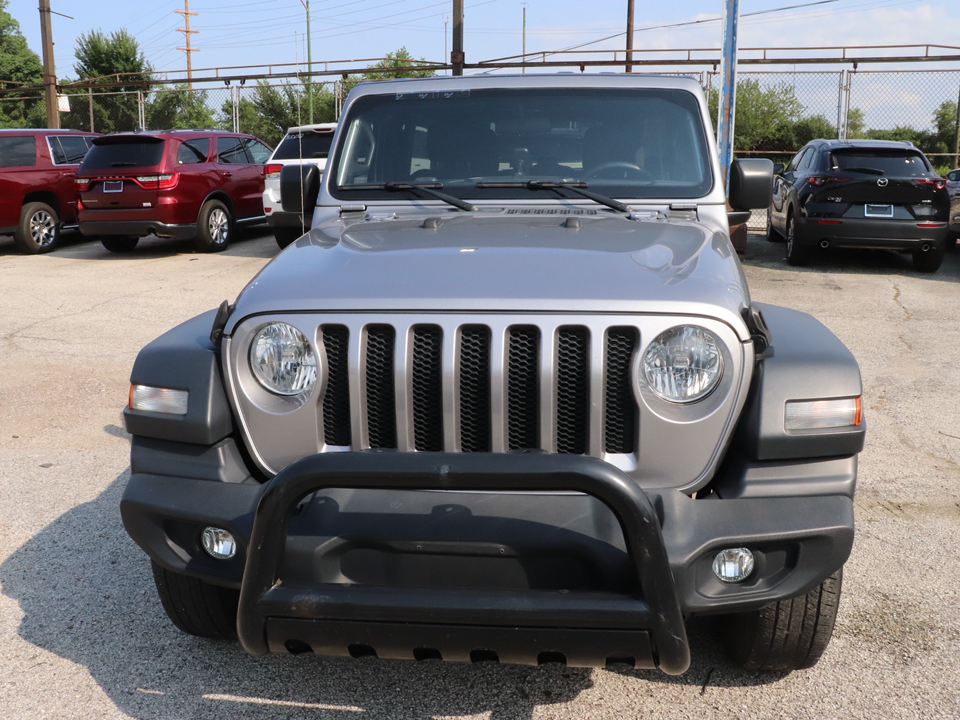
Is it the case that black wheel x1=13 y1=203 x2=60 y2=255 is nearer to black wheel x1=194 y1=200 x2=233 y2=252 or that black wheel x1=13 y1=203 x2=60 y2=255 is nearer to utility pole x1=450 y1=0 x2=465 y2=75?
black wheel x1=194 y1=200 x2=233 y2=252

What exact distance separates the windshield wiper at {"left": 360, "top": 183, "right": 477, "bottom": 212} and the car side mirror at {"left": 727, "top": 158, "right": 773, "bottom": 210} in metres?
1.17

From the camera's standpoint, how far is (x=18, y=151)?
1329cm

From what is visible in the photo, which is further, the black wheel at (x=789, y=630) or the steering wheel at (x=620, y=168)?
the steering wheel at (x=620, y=168)

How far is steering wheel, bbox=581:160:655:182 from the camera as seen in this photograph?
3.65 meters

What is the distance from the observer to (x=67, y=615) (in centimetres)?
326

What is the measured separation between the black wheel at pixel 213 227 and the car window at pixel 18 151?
2.68 m

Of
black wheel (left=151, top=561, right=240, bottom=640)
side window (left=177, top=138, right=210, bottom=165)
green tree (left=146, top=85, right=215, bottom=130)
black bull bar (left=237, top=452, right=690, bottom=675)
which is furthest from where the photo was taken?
green tree (left=146, top=85, right=215, bottom=130)

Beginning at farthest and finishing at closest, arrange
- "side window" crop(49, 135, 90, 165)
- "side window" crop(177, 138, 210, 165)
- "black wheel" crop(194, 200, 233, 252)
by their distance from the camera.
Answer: "side window" crop(49, 135, 90, 165), "black wheel" crop(194, 200, 233, 252), "side window" crop(177, 138, 210, 165)

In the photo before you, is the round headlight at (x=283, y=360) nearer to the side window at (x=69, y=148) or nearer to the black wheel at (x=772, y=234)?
the black wheel at (x=772, y=234)

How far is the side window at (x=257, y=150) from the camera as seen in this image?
14.5 m

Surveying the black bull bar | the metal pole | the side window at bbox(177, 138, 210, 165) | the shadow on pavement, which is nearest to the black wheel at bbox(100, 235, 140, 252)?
the side window at bbox(177, 138, 210, 165)

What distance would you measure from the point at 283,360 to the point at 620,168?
176 cm

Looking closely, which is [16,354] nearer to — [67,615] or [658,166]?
[67,615]

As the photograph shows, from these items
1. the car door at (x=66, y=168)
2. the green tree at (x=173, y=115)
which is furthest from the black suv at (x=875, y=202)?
the green tree at (x=173, y=115)
